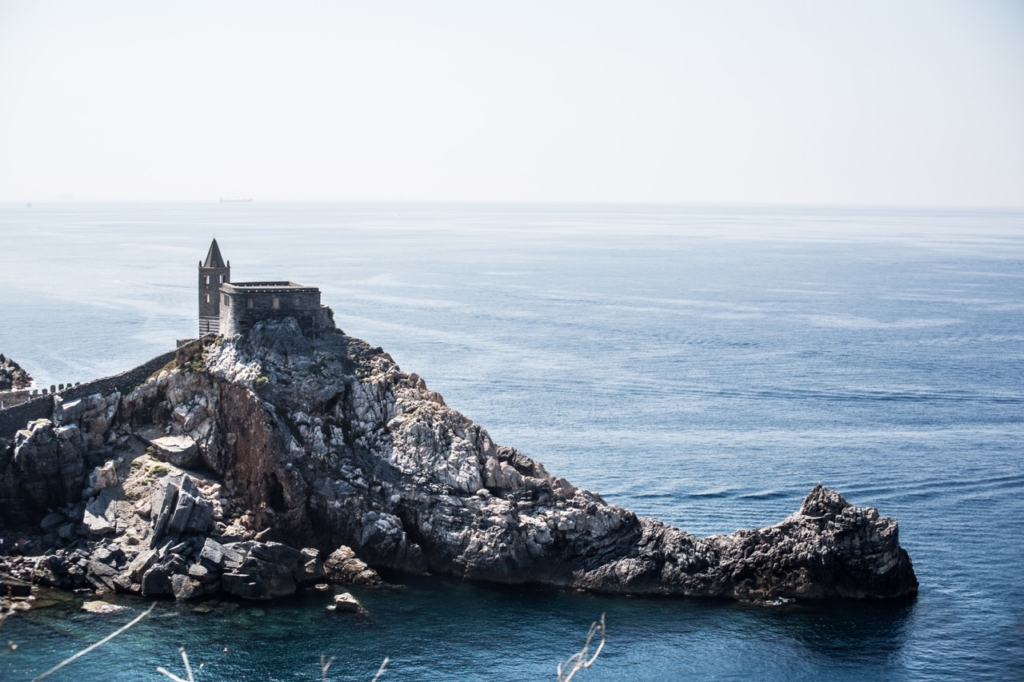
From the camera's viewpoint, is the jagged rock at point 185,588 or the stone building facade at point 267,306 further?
the stone building facade at point 267,306

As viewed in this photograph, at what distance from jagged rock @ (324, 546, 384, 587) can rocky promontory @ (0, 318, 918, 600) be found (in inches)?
4.2

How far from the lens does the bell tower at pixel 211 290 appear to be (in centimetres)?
8356

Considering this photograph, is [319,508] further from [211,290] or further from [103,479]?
[211,290]

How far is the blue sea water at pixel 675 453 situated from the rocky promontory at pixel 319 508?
208 cm

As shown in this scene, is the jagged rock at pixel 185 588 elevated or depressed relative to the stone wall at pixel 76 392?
depressed

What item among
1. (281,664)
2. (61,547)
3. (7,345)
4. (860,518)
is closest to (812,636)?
(860,518)

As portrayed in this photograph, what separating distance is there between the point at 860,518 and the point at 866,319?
105 m

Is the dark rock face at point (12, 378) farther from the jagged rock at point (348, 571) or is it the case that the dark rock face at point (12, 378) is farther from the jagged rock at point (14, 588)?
the jagged rock at point (348, 571)

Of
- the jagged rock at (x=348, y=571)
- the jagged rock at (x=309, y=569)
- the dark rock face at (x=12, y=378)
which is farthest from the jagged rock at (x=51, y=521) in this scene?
the dark rock face at (x=12, y=378)

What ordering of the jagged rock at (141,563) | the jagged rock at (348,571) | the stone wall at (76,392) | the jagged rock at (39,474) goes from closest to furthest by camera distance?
the jagged rock at (141,563)
the jagged rock at (348,571)
the jagged rock at (39,474)
the stone wall at (76,392)

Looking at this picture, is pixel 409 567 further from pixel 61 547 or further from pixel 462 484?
pixel 61 547

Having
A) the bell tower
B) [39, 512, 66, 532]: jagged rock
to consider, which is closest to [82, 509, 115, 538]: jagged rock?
[39, 512, 66, 532]: jagged rock

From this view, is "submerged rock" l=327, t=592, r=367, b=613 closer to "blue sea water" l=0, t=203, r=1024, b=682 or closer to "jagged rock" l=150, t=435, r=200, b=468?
"blue sea water" l=0, t=203, r=1024, b=682

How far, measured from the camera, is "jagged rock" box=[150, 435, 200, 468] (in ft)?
238
